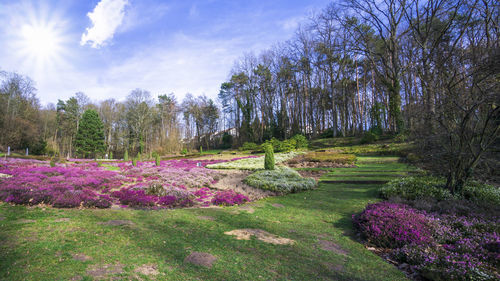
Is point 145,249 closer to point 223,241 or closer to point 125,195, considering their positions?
point 223,241

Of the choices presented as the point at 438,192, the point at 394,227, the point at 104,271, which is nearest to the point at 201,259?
the point at 104,271

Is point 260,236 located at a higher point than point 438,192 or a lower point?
lower

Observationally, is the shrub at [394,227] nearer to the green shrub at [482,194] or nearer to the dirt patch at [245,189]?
the green shrub at [482,194]

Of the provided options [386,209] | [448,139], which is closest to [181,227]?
[386,209]

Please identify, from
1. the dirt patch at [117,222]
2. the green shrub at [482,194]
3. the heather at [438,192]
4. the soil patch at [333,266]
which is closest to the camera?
the soil patch at [333,266]

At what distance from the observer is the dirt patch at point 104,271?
8.44 ft

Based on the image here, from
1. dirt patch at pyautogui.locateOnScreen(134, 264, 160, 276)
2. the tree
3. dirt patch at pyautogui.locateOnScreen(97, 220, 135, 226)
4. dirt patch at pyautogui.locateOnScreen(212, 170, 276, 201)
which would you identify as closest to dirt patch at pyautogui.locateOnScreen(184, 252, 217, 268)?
dirt patch at pyautogui.locateOnScreen(134, 264, 160, 276)

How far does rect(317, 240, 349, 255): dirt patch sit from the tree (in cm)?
4735

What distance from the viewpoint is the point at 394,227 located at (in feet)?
15.8

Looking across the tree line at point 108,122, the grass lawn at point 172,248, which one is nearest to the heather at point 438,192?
the grass lawn at point 172,248

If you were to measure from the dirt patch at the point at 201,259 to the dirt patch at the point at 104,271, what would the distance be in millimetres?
889

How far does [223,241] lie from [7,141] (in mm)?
42468

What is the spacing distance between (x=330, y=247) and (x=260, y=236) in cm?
144

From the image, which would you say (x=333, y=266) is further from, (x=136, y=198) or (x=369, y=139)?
(x=369, y=139)
